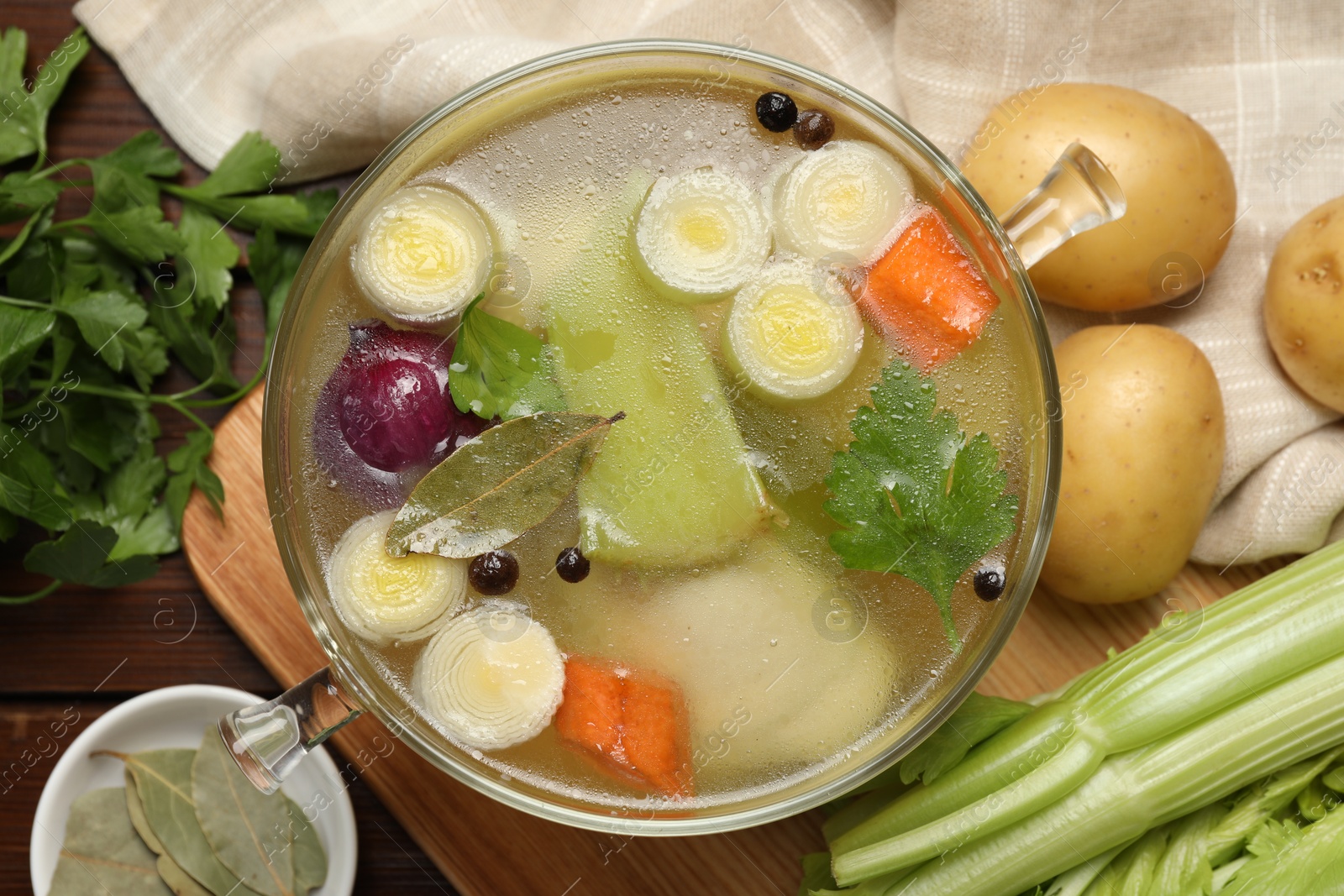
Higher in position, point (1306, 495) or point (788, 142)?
point (788, 142)

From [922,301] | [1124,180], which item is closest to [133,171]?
[922,301]

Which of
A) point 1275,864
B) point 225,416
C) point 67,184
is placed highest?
point 67,184

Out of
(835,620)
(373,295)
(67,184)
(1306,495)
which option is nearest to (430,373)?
(373,295)

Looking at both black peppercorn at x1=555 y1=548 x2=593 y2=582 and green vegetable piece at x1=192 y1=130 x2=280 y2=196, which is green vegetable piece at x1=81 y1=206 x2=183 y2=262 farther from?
black peppercorn at x1=555 y1=548 x2=593 y2=582

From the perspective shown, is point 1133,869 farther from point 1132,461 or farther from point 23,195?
point 23,195

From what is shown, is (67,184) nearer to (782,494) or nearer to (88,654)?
(88,654)
